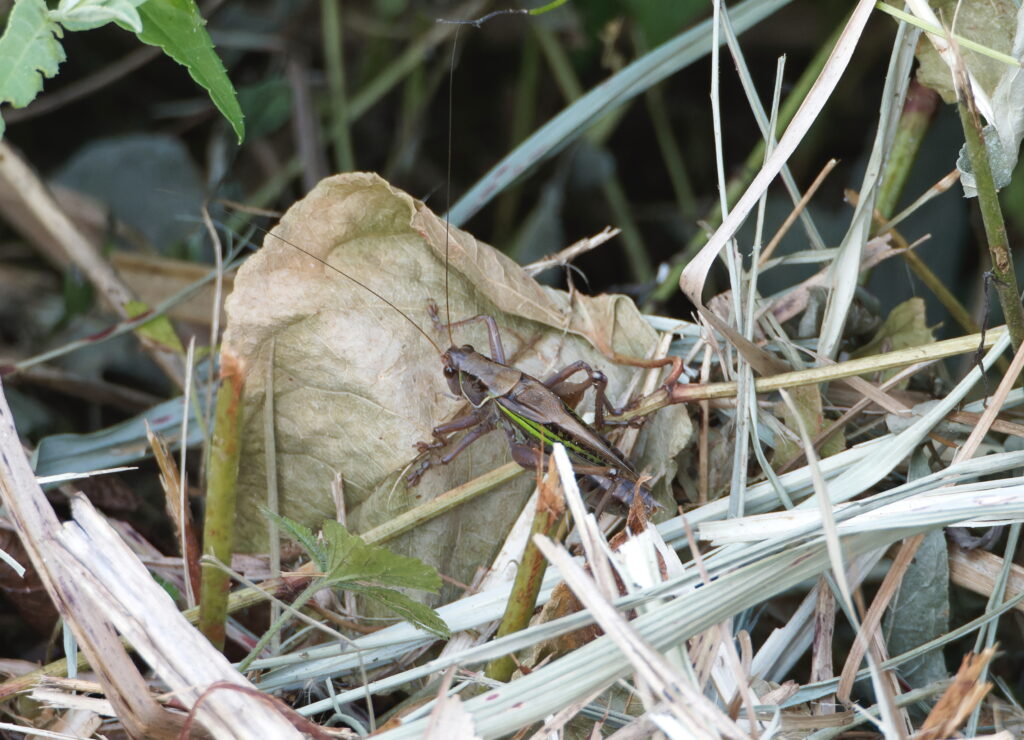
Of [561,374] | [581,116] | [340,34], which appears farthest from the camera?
[340,34]

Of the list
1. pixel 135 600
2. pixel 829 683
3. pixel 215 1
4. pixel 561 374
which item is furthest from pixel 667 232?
pixel 135 600

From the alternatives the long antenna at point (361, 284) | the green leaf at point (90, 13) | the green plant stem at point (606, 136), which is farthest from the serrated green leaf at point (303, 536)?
the green plant stem at point (606, 136)

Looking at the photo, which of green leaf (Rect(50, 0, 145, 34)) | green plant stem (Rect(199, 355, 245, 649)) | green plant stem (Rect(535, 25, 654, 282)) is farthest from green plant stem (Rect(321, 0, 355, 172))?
green plant stem (Rect(199, 355, 245, 649))

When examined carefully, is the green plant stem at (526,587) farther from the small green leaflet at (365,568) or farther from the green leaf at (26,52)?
the green leaf at (26,52)

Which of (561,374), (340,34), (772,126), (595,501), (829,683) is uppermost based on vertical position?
(340,34)

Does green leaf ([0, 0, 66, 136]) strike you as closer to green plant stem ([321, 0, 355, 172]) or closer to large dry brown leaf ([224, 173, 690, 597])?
large dry brown leaf ([224, 173, 690, 597])

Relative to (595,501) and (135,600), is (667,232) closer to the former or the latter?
(595,501)

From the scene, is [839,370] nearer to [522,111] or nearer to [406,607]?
[406,607]
